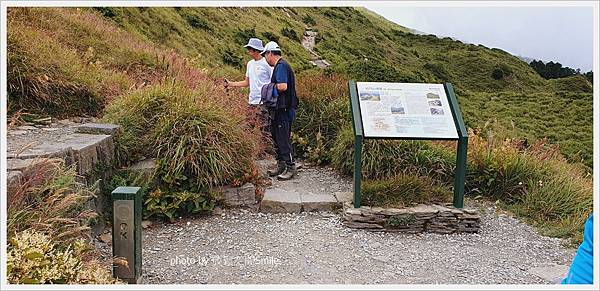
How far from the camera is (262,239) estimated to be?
5004mm

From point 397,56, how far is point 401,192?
27.5m

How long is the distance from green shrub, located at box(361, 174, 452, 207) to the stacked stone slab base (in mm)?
156

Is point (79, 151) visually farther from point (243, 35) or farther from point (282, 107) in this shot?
point (243, 35)

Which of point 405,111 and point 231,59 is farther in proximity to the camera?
point 231,59

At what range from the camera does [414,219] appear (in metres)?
5.44

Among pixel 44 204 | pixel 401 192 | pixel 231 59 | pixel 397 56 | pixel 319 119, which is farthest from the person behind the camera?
pixel 397 56

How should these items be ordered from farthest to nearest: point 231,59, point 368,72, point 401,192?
1. point 231,59
2. point 368,72
3. point 401,192

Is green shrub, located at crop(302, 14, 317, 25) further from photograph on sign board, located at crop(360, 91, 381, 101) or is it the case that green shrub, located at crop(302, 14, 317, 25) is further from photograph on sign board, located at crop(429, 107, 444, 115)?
photograph on sign board, located at crop(429, 107, 444, 115)

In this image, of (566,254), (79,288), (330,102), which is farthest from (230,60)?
(79,288)

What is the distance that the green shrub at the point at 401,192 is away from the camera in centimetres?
568

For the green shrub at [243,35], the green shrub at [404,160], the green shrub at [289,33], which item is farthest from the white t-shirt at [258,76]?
the green shrub at [289,33]

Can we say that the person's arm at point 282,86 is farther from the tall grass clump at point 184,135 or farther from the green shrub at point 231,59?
the green shrub at point 231,59

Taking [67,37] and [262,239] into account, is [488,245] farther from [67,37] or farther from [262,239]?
[67,37]

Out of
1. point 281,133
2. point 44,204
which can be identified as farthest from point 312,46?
point 44,204
